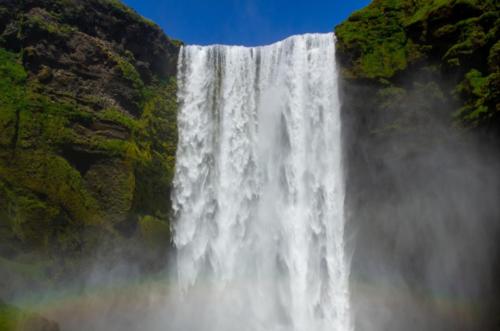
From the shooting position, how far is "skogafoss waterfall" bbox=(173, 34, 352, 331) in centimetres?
2450

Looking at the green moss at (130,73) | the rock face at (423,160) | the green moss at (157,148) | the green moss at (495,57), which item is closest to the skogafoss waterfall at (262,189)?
the green moss at (157,148)

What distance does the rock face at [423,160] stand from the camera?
21.3 m

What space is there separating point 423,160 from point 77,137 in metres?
16.4

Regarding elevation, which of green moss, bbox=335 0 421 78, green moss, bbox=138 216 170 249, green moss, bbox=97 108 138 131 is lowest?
green moss, bbox=138 216 170 249

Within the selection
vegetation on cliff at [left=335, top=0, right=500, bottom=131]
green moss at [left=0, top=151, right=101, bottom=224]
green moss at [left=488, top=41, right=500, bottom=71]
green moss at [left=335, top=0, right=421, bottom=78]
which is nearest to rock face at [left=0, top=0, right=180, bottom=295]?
green moss at [left=0, top=151, right=101, bottom=224]

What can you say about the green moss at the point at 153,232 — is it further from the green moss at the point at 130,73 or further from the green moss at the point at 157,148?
the green moss at the point at 130,73

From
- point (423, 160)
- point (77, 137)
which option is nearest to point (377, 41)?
point (423, 160)

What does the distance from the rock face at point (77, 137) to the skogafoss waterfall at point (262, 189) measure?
5.81ft

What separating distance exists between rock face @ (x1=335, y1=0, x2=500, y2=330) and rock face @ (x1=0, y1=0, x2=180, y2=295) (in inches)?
404

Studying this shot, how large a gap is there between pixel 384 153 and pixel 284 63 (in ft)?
24.9

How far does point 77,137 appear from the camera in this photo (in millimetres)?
23844

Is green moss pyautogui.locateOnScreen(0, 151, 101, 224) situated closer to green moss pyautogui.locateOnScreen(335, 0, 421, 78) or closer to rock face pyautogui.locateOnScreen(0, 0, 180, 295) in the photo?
rock face pyautogui.locateOnScreen(0, 0, 180, 295)

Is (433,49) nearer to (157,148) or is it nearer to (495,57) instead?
(495,57)

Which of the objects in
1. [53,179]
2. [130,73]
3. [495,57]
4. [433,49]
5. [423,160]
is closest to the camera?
[495,57]
